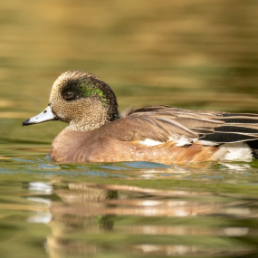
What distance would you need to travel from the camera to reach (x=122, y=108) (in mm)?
9508

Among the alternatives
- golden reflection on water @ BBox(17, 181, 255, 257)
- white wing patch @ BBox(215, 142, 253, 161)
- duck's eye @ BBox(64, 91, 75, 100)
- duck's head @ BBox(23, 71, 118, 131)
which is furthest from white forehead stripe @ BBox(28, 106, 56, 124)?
white wing patch @ BBox(215, 142, 253, 161)

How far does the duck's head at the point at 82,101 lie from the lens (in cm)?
683

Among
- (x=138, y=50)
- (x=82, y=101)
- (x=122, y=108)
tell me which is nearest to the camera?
(x=82, y=101)

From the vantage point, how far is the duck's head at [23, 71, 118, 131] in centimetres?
683

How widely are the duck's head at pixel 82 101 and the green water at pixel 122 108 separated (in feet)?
1.88

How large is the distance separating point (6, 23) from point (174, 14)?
5.37m

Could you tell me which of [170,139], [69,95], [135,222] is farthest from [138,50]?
[135,222]

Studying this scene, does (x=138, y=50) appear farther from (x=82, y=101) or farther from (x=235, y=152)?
(x=235, y=152)

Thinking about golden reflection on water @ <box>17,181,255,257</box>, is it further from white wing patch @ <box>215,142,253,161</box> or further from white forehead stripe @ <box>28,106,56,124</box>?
white forehead stripe @ <box>28,106,56,124</box>

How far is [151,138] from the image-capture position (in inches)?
249

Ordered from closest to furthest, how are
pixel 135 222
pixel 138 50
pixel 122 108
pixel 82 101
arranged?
pixel 135 222, pixel 82 101, pixel 122 108, pixel 138 50

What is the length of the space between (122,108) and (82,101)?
2.63 metres

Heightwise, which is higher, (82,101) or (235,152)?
(82,101)

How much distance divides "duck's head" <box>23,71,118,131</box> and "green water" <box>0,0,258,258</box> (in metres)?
0.57
